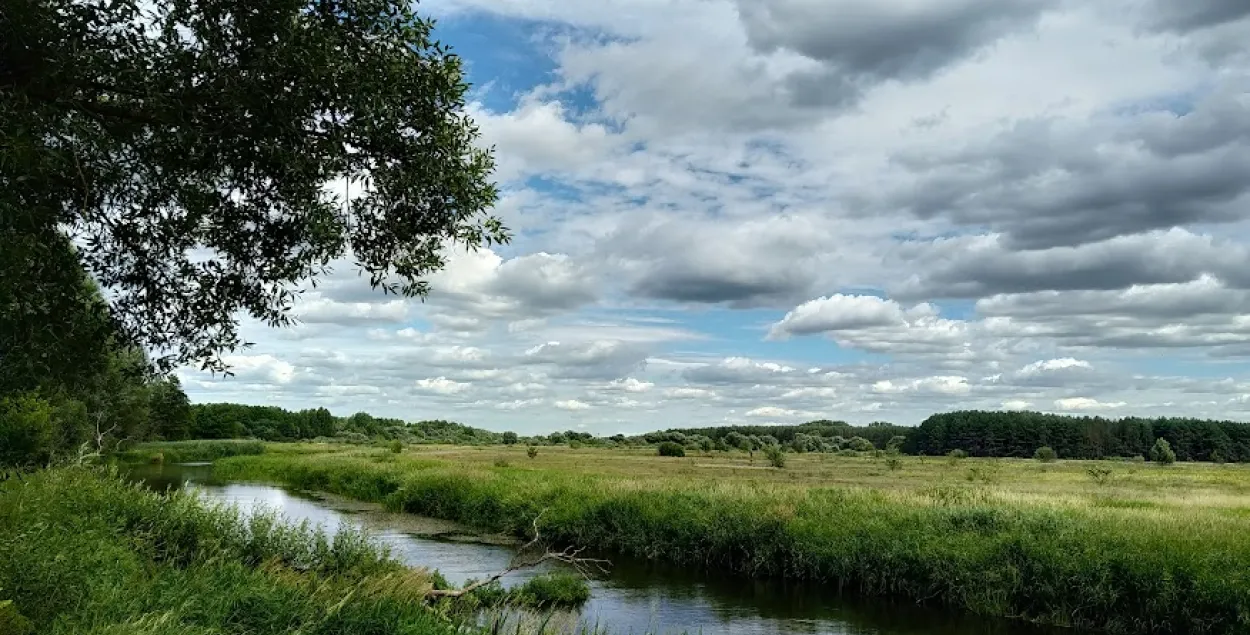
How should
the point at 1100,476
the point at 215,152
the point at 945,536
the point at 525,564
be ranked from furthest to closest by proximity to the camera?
the point at 1100,476 < the point at 945,536 < the point at 525,564 < the point at 215,152

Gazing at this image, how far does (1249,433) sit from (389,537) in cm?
15769

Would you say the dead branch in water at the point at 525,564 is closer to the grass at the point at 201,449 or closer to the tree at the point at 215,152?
the tree at the point at 215,152

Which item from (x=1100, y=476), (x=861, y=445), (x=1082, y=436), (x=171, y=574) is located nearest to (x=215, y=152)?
(x=171, y=574)

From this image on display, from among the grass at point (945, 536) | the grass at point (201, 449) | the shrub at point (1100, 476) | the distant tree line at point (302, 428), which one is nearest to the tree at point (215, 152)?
the grass at point (945, 536)

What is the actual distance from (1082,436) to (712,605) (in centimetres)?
14209

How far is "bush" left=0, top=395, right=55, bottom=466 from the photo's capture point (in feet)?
123

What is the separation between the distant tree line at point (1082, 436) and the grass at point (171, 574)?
13364cm

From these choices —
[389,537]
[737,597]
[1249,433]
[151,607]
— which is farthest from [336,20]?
[1249,433]

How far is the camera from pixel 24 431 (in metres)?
39.4

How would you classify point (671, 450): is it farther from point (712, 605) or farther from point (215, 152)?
point (215, 152)

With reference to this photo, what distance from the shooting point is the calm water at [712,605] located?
21938 mm

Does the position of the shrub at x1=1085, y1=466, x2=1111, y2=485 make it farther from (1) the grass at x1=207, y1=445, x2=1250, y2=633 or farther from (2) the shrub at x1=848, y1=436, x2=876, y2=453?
(2) the shrub at x1=848, y1=436, x2=876, y2=453

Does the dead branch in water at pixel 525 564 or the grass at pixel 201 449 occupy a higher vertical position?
the grass at pixel 201 449

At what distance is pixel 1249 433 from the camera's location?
140750mm
